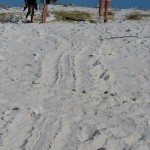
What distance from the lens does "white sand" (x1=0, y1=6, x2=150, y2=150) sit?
538cm

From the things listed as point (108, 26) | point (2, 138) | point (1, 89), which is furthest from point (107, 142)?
point (108, 26)

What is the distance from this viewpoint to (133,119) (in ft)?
19.5

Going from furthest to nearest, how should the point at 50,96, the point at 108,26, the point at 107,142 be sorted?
the point at 108,26 → the point at 50,96 → the point at 107,142

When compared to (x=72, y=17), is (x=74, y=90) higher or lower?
higher

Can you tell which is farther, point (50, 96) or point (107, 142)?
point (50, 96)

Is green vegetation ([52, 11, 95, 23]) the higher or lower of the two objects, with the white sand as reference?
lower

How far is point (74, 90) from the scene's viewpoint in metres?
7.04

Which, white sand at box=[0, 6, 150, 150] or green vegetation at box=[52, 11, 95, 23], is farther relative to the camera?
green vegetation at box=[52, 11, 95, 23]

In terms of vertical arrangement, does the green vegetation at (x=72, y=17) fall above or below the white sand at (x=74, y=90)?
below

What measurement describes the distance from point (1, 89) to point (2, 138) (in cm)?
179

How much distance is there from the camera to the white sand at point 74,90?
17.7 feet

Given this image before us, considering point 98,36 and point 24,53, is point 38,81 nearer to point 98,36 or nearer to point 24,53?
point 24,53

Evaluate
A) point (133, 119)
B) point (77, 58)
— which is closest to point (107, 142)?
point (133, 119)

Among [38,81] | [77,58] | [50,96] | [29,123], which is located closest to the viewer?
[29,123]
